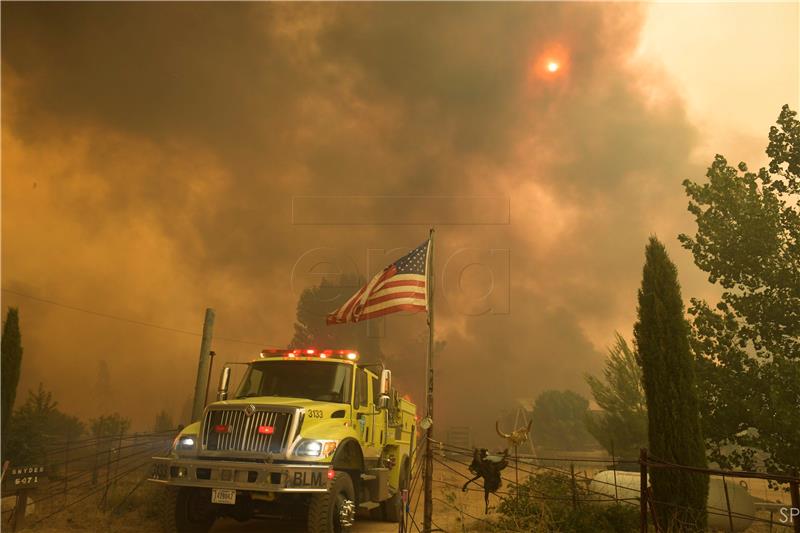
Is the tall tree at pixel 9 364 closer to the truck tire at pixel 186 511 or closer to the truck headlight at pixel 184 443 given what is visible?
the truck tire at pixel 186 511

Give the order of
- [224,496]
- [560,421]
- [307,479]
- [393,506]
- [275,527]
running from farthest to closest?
[560,421]
[393,506]
[275,527]
[224,496]
[307,479]

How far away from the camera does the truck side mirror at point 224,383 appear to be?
11133 mm

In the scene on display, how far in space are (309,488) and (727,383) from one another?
12873mm

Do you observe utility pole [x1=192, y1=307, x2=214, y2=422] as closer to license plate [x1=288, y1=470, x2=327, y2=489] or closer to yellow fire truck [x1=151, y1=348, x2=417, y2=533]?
yellow fire truck [x1=151, y1=348, x2=417, y2=533]

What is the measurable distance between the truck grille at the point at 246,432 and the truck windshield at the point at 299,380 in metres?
1.38

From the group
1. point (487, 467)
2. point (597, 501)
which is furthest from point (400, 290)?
Result: point (597, 501)

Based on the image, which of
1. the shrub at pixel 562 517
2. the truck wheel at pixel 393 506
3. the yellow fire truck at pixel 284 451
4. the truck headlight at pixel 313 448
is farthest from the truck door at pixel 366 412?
the shrub at pixel 562 517

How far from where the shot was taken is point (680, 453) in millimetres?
12320

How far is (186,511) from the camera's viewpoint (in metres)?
9.51

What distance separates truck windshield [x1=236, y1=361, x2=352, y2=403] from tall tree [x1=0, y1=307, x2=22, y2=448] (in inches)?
501

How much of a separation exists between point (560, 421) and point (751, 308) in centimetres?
6309

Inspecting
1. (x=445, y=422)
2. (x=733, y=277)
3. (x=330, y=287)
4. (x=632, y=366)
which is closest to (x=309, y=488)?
(x=733, y=277)

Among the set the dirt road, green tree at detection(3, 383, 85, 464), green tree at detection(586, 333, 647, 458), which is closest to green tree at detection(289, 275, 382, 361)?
green tree at detection(3, 383, 85, 464)

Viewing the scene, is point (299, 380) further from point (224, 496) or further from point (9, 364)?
point (9, 364)
